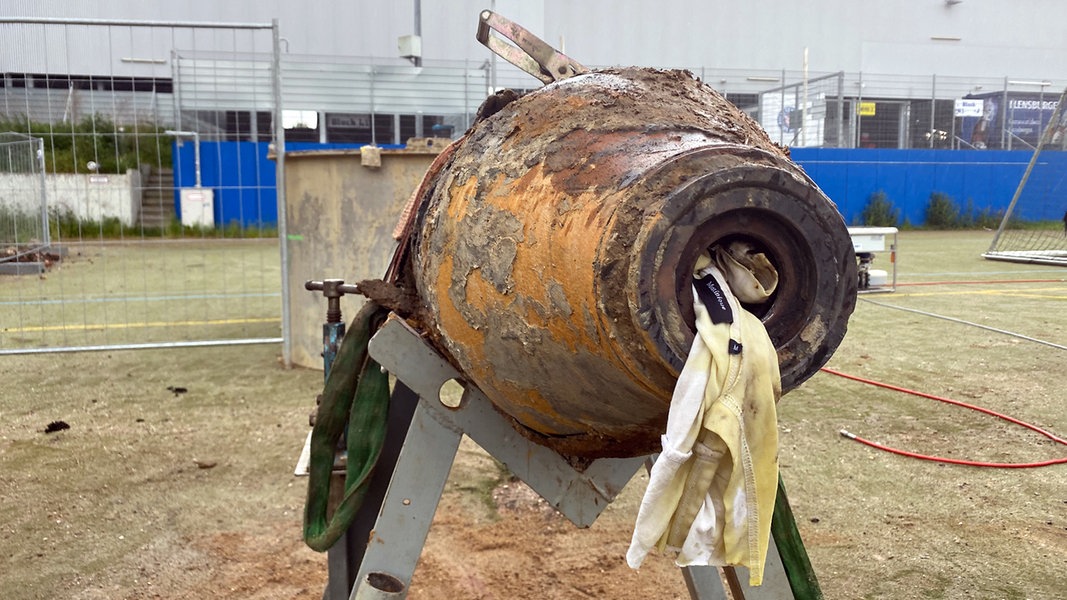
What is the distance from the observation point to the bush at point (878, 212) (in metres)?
19.0

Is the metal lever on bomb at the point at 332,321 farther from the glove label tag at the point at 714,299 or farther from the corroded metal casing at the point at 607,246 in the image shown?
the glove label tag at the point at 714,299

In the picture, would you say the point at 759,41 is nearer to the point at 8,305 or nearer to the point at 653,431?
the point at 8,305

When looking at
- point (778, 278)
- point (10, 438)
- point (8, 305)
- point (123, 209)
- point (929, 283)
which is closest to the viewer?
point (778, 278)

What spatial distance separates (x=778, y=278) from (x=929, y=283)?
9.77 m

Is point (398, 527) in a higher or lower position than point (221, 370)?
higher

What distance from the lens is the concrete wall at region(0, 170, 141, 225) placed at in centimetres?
1074

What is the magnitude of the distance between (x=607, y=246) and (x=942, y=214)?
20.6 metres

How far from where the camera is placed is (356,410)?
1.93m

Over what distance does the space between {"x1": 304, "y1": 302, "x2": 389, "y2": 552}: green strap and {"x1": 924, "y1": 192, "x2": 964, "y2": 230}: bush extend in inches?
783

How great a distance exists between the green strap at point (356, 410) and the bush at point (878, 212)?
61.2 feet

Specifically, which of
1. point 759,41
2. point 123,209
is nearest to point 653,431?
point 123,209

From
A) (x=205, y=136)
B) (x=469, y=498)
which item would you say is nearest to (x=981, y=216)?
(x=205, y=136)

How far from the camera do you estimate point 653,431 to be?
4.76 ft

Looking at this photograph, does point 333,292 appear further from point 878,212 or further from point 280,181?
point 878,212
